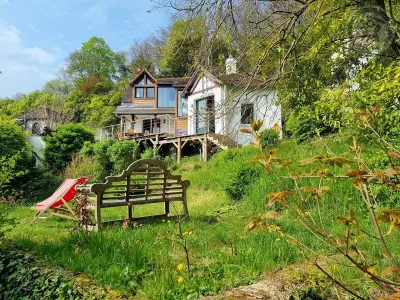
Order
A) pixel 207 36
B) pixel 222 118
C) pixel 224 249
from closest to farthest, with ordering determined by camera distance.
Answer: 1. pixel 224 249
2. pixel 207 36
3. pixel 222 118

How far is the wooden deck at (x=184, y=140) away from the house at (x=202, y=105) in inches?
17.2

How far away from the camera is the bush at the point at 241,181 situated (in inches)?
335

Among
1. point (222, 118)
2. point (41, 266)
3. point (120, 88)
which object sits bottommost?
point (41, 266)

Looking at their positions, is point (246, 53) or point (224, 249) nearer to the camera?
point (224, 249)

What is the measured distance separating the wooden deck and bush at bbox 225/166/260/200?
499 centimetres

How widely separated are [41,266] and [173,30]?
3.21 meters

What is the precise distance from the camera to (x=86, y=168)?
59.1 ft

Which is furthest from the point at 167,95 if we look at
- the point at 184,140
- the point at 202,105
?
the point at 184,140

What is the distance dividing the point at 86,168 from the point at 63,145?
11.0 feet

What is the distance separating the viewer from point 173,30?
448cm

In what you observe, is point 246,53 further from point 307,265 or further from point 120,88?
point 120,88

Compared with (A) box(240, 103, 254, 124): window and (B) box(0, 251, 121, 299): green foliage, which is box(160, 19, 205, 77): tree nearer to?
(A) box(240, 103, 254, 124): window

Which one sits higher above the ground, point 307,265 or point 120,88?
point 120,88

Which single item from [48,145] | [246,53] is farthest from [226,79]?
[48,145]
